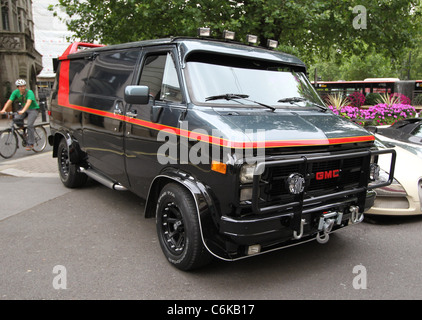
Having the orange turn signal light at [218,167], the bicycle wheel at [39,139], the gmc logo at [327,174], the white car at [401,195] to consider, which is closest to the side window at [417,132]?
the white car at [401,195]

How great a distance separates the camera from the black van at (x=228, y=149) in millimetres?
3154

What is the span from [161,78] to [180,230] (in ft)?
5.46

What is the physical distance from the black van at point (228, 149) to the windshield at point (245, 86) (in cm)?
1

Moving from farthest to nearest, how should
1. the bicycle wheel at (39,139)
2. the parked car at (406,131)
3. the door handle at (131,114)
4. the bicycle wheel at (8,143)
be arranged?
the bicycle wheel at (39,139) < the bicycle wheel at (8,143) < the parked car at (406,131) < the door handle at (131,114)

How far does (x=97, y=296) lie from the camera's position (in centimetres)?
327

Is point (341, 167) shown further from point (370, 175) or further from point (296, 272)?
point (296, 272)

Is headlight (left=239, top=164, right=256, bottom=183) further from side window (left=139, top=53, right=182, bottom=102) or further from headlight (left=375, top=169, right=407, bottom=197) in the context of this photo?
headlight (left=375, top=169, right=407, bottom=197)

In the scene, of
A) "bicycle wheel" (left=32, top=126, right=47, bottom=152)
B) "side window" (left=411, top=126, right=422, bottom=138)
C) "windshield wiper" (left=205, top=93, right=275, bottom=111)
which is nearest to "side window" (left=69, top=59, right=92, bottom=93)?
"windshield wiper" (left=205, top=93, right=275, bottom=111)

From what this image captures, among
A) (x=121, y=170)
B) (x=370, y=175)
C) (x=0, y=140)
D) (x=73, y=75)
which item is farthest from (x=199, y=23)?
(x=370, y=175)

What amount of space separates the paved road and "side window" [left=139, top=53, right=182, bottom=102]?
1723 millimetres

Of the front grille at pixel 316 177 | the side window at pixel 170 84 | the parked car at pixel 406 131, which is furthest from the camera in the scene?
the parked car at pixel 406 131

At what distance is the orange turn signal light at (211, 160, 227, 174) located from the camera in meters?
3.14

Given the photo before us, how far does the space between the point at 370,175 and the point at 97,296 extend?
295cm

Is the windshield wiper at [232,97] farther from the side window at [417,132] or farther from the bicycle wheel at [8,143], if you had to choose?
the bicycle wheel at [8,143]
